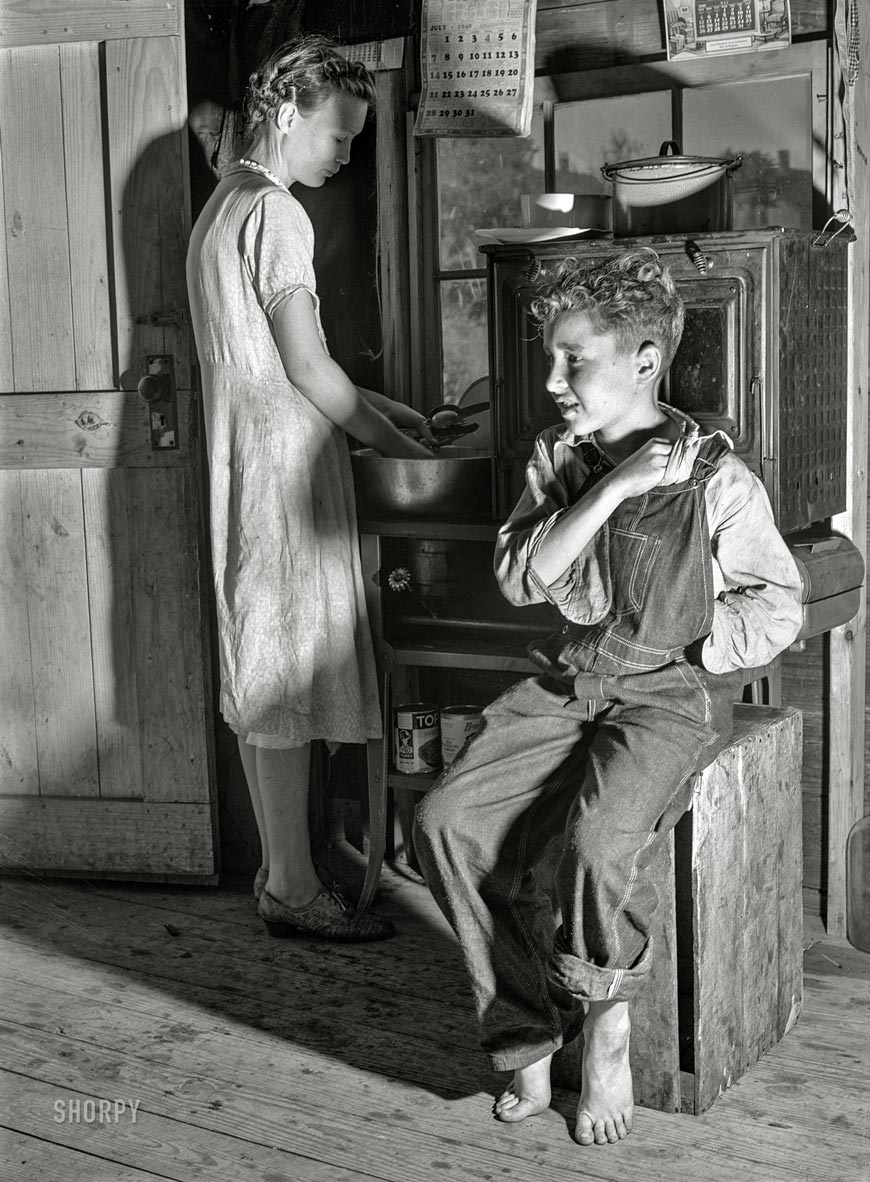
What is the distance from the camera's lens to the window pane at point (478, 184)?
10.6 ft

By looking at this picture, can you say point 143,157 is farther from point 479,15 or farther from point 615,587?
point 615,587

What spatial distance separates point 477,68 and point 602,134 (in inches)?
12.5

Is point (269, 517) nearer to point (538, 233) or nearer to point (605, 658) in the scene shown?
point (538, 233)

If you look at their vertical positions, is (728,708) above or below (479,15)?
below

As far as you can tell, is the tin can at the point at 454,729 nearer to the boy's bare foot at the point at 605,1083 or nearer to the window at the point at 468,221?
the window at the point at 468,221

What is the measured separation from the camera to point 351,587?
3037 mm

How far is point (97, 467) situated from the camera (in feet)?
11.1

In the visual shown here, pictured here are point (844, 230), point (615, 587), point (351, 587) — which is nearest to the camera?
point (615, 587)

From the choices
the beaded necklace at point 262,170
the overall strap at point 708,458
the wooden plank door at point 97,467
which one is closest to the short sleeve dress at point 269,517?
the beaded necklace at point 262,170

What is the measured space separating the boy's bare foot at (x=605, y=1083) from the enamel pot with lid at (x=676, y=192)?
1413mm

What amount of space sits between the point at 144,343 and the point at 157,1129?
184 centimetres

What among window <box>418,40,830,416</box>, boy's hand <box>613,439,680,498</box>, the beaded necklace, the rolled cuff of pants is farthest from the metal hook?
the rolled cuff of pants

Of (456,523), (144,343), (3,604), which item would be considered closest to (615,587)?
(456,523)

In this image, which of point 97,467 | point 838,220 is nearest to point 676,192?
point 838,220
